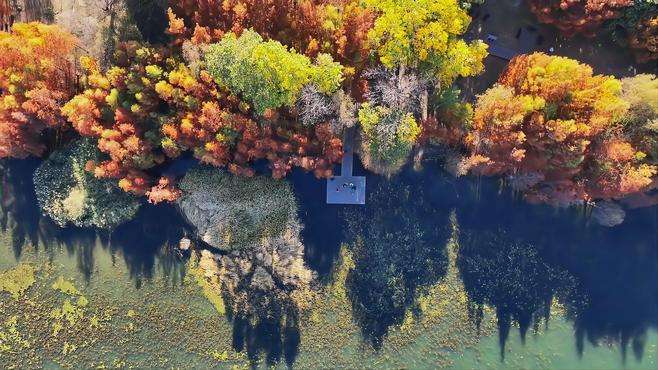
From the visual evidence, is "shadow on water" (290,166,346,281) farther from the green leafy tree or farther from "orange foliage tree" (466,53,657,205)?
"orange foliage tree" (466,53,657,205)

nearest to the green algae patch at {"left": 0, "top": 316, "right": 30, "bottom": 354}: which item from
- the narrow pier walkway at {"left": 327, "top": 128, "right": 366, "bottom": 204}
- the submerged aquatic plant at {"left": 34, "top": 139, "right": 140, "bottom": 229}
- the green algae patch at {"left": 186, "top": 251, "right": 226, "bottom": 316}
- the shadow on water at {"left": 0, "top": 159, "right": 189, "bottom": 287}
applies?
the shadow on water at {"left": 0, "top": 159, "right": 189, "bottom": 287}

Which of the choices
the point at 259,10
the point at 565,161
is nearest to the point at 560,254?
the point at 565,161

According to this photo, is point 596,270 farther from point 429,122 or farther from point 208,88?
point 208,88

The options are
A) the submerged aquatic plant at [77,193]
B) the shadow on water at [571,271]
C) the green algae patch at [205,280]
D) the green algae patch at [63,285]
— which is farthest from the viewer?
the shadow on water at [571,271]

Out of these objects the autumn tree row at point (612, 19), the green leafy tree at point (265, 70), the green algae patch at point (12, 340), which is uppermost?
the autumn tree row at point (612, 19)

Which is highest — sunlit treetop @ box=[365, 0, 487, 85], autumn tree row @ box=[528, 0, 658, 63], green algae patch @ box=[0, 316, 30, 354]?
autumn tree row @ box=[528, 0, 658, 63]

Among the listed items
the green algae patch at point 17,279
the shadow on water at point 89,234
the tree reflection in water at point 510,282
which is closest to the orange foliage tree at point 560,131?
the tree reflection in water at point 510,282

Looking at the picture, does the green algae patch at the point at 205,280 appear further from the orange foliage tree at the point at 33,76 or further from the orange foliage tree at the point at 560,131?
the orange foliage tree at the point at 560,131
